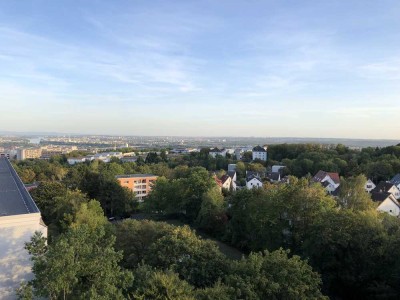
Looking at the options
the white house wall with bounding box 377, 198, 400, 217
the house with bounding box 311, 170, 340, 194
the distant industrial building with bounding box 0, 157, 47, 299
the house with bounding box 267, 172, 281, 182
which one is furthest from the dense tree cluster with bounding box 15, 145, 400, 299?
the house with bounding box 267, 172, 281, 182

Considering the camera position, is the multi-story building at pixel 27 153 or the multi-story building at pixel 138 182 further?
the multi-story building at pixel 27 153

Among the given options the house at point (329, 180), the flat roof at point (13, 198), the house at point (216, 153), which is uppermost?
the flat roof at point (13, 198)

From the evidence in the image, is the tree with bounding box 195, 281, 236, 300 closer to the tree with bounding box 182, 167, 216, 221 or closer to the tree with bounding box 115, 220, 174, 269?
the tree with bounding box 115, 220, 174, 269

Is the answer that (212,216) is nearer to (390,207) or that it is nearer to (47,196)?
(47,196)

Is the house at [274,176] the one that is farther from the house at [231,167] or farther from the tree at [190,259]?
the tree at [190,259]

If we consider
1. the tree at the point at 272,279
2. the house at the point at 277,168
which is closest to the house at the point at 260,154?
the house at the point at 277,168

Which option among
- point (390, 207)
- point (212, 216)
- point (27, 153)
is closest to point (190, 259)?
point (212, 216)

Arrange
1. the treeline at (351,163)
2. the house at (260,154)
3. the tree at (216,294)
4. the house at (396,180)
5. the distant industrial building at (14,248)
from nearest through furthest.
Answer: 1. the tree at (216,294)
2. the distant industrial building at (14,248)
3. the house at (396,180)
4. the treeline at (351,163)
5. the house at (260,154)

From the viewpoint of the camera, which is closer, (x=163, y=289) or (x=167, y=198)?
(x=163, y=289)

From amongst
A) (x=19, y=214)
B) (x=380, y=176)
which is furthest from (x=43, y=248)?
(x=380, y=176)
